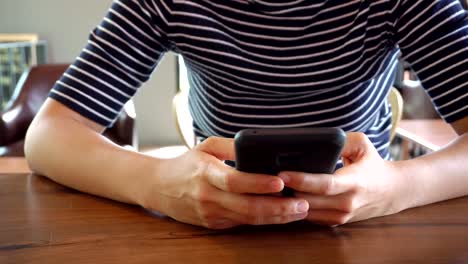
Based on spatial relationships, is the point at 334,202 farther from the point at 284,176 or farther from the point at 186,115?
the point at 186,115

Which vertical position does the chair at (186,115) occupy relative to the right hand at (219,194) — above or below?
above

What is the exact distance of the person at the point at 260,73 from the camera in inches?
22.9

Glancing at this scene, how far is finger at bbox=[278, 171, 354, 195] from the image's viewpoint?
0.42 meters

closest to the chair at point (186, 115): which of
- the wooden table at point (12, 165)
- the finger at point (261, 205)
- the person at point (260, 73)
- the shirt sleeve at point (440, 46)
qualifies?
the wooden table at point (12, 165)

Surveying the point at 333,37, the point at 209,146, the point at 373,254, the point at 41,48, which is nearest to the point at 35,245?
the point at 209,146

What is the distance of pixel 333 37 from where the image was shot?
28.0 inches

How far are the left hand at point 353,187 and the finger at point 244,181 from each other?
0.04 ft

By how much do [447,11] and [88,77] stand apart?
0.51 meters

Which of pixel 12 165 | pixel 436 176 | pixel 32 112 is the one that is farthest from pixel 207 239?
pixel 32 112

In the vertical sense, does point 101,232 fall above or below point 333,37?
below

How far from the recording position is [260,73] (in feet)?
2.35

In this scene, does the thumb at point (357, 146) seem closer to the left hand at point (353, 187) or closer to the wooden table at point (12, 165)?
the left hand at point (353, 187)

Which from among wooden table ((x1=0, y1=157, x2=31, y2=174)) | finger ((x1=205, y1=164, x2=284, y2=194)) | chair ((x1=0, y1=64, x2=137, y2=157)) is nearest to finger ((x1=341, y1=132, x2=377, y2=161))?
finger ((x1=205, y1=164, x2=284, y2=194))

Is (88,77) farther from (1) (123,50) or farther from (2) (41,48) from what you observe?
(2) (41,48)
